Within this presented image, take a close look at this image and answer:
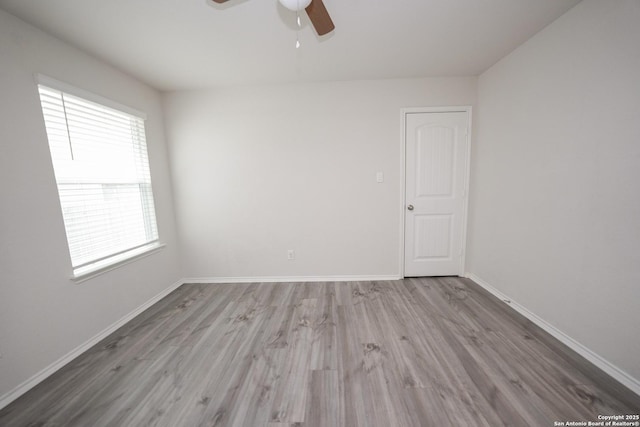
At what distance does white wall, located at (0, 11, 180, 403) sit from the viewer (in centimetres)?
136

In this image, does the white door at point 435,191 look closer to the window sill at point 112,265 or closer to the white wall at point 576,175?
the white wall at point 576,175

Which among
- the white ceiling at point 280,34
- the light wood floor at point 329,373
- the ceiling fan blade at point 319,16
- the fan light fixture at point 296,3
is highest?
the white ceiling at point 280,34

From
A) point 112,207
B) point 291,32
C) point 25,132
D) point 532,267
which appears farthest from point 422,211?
point 25,132

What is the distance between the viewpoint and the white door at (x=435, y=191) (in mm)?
2586

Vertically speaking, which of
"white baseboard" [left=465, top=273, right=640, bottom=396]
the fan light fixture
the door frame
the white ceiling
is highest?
the white ceiling

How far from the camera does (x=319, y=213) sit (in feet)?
9.08

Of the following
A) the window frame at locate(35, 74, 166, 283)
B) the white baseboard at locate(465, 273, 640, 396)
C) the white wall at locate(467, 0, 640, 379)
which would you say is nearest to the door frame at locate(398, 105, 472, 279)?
the white wall at locate(467, 0, 640, 379)

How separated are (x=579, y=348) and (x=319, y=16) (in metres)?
2.91

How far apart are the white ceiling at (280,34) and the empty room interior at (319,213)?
2cm

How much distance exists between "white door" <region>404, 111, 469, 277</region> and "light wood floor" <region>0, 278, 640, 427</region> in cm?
65

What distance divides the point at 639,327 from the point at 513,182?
4.25 ft

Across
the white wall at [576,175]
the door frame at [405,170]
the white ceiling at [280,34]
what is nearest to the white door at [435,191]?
the door frame at [405,170]

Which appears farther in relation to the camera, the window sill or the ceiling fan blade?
the window sill

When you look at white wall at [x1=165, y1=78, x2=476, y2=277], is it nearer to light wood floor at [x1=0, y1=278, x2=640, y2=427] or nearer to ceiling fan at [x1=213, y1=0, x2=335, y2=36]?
light wood floor at [x1=0, y1=278, x2=640, y2=427]
